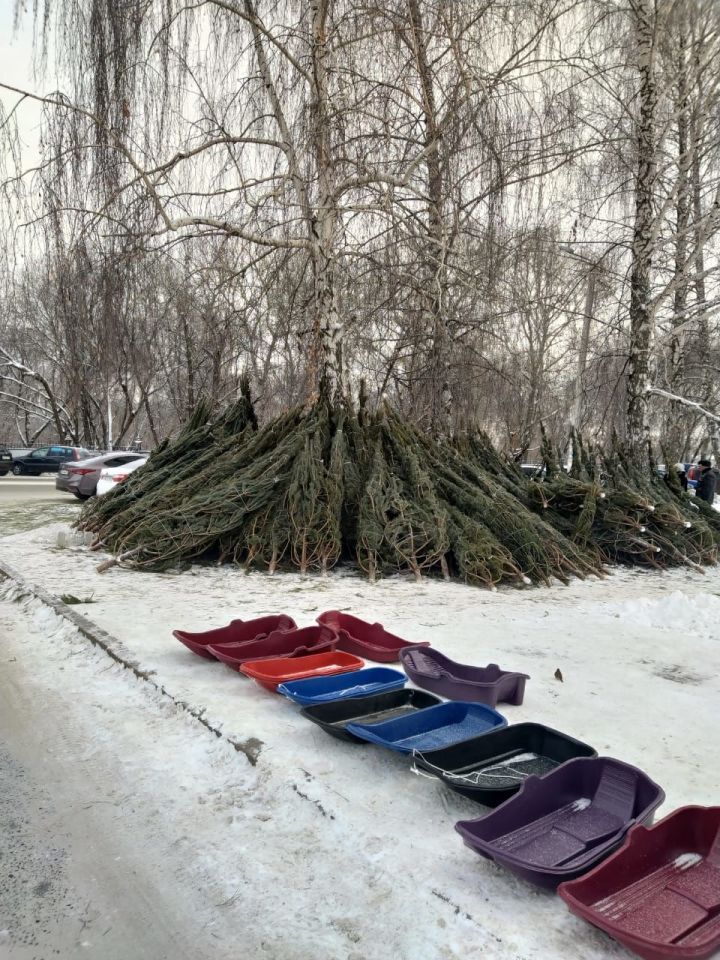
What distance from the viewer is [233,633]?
513 centimetres

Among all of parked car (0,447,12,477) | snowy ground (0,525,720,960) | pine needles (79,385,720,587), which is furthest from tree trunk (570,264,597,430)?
parked car (0,447,12,477)

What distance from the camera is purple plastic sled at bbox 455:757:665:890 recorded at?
2.39m

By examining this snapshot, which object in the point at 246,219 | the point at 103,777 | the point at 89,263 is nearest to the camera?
the point at 103,777

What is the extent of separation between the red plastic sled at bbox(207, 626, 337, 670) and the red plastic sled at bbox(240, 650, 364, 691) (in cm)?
9

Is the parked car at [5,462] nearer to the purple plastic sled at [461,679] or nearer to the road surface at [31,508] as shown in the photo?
the road surface at [31,508]

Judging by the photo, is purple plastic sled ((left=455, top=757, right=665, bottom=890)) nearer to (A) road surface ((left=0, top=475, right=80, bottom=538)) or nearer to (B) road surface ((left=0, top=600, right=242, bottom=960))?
(B) road surface ((left=0, top=600, right=242, bottom=960))

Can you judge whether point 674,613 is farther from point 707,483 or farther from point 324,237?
point 707,483

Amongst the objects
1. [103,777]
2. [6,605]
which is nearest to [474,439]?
[6,605]

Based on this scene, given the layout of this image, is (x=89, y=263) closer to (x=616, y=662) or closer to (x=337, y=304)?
(x=337, y=304)

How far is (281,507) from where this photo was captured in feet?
27.6

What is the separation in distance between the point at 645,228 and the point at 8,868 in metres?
10.4

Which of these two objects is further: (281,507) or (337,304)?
(337,304)

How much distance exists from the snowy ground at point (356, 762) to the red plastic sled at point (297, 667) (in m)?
0.13

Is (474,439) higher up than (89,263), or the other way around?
(89,263)
